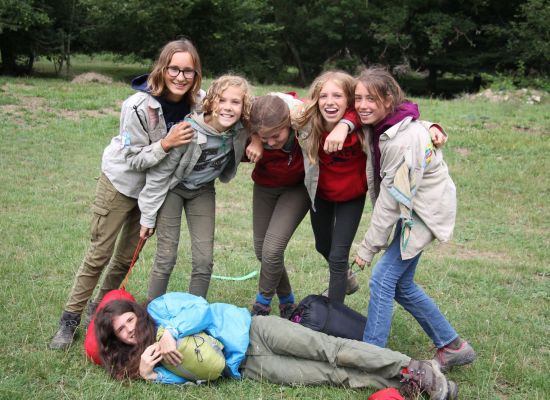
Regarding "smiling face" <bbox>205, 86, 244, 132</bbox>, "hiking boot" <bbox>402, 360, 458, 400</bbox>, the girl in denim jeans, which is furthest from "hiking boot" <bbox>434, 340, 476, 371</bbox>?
"smiling face" <bbox>205, 86, 244, 132</bbox>

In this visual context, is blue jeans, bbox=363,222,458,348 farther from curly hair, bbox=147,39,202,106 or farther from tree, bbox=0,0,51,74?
tree, bbox=0,0,51,74

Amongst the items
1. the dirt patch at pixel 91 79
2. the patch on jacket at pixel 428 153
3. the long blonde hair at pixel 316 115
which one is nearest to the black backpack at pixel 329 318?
the long blonde hair at pixel 316 115

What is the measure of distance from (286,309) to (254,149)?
1342 millimetres

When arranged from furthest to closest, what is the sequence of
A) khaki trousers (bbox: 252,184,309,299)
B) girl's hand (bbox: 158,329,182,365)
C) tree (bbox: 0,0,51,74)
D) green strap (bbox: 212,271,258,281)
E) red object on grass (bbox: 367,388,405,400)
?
tree (bbox: 0,0,51,74)
green strap (bbox: 212,271,258,281)
khaki trousers (bbox: 252,184,309,299)
girl's hand (bbox: 158,329,182,365)
red object on grass (bbox: 367,388,405,400)

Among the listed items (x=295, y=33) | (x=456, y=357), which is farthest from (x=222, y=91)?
(x=295, y=33)

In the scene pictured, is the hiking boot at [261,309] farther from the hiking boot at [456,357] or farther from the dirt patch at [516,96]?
the dirt patch at [516,96]

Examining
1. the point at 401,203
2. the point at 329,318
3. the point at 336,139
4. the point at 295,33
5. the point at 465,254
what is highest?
the point at 295,33

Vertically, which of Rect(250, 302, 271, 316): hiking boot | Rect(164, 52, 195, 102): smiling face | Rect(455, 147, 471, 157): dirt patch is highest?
Rect(164, 52, 195, 102): smiling face

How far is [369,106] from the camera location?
3.57 meters

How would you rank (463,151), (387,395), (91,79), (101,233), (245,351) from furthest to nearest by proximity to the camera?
(91,79), (463,151), (101,233), (245,351), (387,395)

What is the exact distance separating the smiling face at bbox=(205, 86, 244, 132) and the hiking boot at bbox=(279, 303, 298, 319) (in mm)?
1484

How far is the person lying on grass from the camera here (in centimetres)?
341

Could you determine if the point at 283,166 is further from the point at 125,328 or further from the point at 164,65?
the point at 125,328

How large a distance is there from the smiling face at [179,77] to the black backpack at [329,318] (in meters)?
1.57
